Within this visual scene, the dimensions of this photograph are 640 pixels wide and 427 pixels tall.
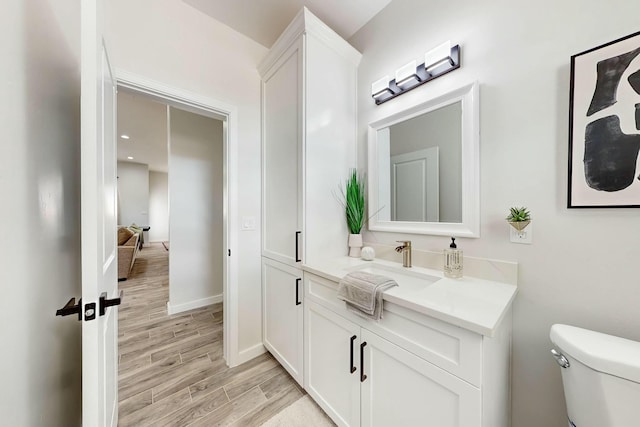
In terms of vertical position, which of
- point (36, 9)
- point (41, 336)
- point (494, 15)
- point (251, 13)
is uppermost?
point (251, 13)

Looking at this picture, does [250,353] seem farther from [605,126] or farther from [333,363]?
[605,126]

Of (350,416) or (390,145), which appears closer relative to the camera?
(350,416)

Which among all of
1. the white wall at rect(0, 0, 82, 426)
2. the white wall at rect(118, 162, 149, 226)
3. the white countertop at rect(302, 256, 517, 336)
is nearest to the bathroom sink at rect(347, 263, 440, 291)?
the white countertop at rect(302, 256, 517, 336)

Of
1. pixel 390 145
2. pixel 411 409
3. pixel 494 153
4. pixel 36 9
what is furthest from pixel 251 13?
pixel 411 409

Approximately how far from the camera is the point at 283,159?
1.75 m

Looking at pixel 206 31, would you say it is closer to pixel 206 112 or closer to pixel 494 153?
pixel 206 112

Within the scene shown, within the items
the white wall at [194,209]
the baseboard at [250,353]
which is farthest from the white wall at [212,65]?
the white wall at [194,209]

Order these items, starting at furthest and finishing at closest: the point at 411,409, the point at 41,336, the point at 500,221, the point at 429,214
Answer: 1. the point at 429,214
2. the point at 500,221
3. the point at 411,409
4. the point at 41,336

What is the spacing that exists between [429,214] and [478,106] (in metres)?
0.66

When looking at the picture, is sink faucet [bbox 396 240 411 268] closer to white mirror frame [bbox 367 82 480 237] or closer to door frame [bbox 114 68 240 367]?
white mirror frame [bbox 367 82 480 237]

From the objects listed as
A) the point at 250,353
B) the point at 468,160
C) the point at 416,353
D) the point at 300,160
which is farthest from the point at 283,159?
the point at 250,353

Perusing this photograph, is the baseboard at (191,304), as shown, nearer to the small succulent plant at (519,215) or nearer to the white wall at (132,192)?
the small succulent plant at (519,215)

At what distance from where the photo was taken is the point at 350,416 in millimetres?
1178

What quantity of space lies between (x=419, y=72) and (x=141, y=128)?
207 inches
